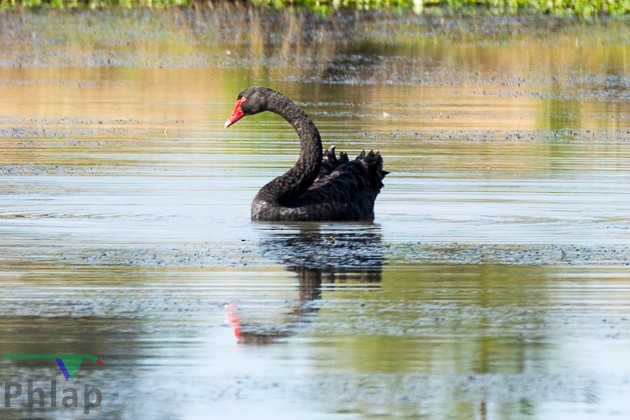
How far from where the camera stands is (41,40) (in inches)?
1104

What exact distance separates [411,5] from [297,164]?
2690cm

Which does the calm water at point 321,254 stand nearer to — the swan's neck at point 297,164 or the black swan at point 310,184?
the black swan at point 310,184

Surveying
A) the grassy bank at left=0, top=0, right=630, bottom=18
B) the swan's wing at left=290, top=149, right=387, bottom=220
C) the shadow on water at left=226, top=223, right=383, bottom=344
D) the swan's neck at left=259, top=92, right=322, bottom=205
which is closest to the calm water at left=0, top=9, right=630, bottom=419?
the shadow on water at left=226, top=223, right=383, bottom=344

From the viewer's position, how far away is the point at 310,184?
11.5 meters

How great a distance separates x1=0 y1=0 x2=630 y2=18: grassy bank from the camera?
36.3 m

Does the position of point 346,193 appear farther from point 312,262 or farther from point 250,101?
point 312,262

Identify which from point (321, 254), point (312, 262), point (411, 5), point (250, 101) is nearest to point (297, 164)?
point (250, 101)

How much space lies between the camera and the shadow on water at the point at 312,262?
731 cm

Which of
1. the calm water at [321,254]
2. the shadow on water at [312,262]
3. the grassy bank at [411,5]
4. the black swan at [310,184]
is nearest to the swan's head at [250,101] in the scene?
the black swan at [310,184]

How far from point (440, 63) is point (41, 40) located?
7.24 meters

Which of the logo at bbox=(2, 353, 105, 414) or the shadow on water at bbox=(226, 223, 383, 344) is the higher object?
the shadow on water at bbox=(226, 223, 383, 344)

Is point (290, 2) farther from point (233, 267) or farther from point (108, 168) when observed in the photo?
point (233, 267)

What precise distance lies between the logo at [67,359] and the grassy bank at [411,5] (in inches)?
1160

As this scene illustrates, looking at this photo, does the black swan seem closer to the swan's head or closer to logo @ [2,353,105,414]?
the swan's head
